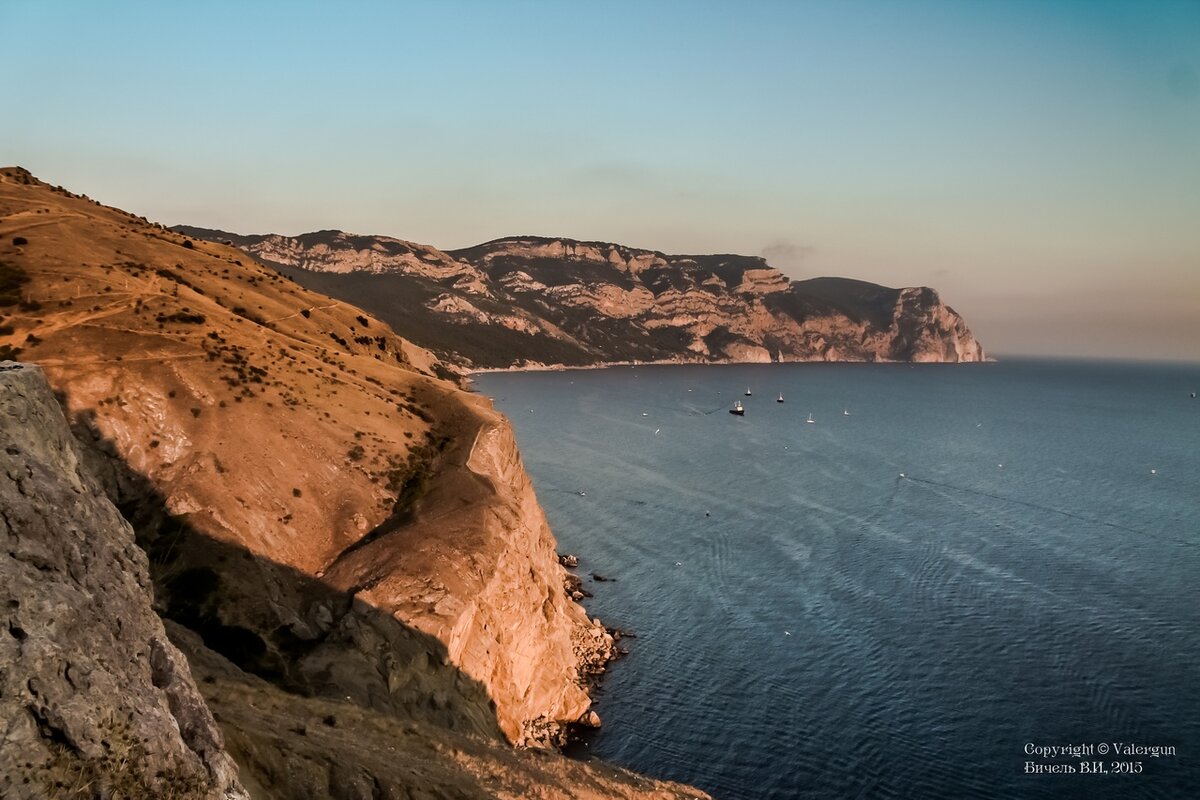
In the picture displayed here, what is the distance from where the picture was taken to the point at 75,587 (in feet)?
57.7

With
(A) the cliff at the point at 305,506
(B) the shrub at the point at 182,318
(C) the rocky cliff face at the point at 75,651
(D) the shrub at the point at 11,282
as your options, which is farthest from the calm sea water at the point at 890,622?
(D) the shrub at the point at 11,282

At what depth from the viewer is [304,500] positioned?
5941 centimetres

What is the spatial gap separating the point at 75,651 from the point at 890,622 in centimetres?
7341

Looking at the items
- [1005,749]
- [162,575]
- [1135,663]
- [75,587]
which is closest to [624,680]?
[1005,749]

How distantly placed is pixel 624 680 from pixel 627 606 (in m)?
15.8

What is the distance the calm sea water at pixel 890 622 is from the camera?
53.9 meters

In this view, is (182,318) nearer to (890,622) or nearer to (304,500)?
(304,500)

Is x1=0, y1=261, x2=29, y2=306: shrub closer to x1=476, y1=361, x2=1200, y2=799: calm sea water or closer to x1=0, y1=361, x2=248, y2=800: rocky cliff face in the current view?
x1=0, y1=361, x2=248, y2=800: rocky cliff face

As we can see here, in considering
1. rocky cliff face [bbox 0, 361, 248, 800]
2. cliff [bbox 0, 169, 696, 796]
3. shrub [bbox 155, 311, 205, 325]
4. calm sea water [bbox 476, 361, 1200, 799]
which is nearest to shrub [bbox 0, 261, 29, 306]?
cliff [bbox 0, 169, 696, 796]

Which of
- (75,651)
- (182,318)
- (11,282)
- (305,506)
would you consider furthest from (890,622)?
(11,282)

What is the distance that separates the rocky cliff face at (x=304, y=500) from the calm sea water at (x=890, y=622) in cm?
1132

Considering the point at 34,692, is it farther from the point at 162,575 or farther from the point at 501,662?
the point at 501,662

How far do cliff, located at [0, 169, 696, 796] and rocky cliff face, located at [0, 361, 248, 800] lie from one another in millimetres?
11791

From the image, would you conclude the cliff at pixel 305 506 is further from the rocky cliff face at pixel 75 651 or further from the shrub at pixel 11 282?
the rocky cliff face at pixel 75 651
